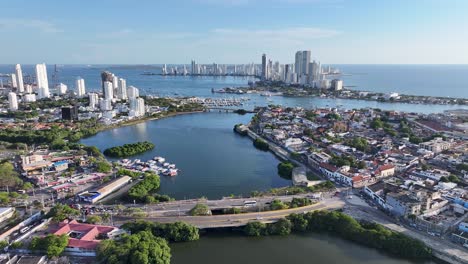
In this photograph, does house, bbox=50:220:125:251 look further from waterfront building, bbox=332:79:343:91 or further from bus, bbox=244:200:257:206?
waterfront building, bbox=332:79:343:91

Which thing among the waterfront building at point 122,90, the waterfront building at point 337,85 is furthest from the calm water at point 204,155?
the waterfront building at point 337,85

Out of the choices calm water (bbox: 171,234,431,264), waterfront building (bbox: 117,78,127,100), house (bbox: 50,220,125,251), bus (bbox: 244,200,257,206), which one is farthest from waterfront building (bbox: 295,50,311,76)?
house (bbox: 50,220,125,251)

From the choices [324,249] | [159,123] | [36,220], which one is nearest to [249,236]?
[324,249]

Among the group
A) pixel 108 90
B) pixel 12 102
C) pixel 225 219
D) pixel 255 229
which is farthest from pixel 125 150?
pixel 108 90

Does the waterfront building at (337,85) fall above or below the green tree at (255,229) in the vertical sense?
above

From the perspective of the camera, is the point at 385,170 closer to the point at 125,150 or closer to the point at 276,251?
the point at 276,251

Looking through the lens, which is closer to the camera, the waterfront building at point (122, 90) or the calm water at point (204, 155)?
the calm water at point (204, 155)

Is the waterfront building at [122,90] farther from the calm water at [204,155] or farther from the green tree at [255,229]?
the green tree at [255,229]
